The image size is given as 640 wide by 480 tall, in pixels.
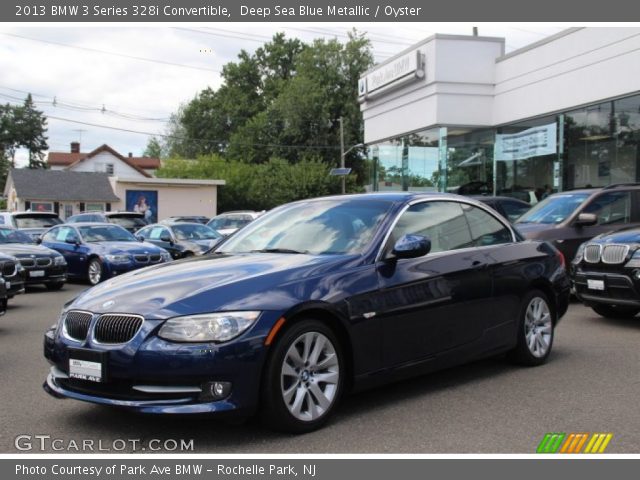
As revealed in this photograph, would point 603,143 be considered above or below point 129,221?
above

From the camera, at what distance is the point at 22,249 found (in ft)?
48.5

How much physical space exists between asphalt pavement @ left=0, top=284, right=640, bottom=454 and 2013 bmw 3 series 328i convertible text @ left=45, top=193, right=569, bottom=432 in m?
0.24

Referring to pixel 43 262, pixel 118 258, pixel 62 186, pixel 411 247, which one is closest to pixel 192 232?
pixel 118 258

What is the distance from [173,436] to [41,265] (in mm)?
11093

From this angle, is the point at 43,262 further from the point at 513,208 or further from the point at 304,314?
the point at 304,314

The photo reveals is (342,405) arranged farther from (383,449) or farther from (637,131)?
(637,131)

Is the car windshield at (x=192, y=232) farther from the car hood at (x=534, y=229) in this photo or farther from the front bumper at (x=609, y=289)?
the front bumper at (x=609, y=289)

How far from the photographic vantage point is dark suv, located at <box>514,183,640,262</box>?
11.5 m

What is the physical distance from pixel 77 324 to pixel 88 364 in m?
0.38

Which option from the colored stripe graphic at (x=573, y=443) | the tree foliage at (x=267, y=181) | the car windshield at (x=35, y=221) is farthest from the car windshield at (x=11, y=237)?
the tree foliage at (x=267, y=181)

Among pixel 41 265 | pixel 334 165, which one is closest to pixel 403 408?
pixel 41 265

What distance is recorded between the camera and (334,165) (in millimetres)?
61281

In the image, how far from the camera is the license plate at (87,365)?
4.45 metres

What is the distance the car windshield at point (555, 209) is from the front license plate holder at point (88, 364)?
910 cm
